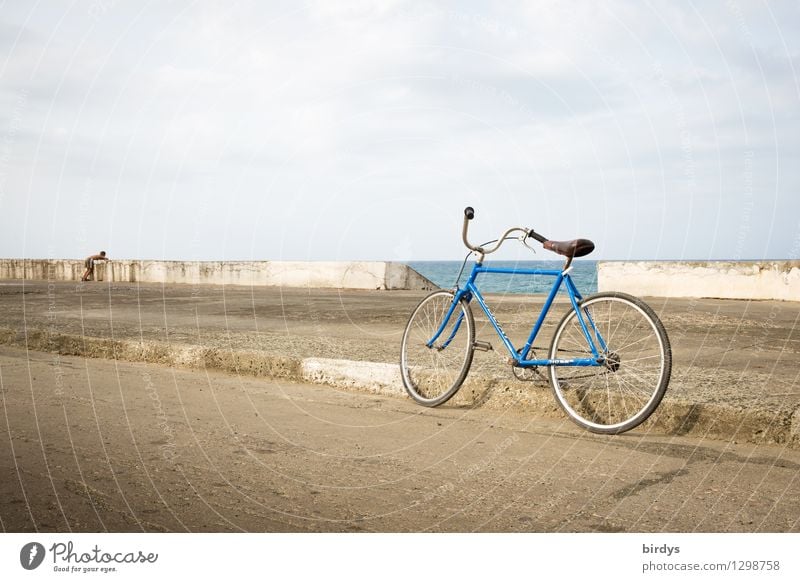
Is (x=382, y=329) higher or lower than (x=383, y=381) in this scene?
higher

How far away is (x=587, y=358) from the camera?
161 inches

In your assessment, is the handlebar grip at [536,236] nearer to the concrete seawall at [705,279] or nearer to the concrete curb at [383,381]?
the concrete curb at [383,381]

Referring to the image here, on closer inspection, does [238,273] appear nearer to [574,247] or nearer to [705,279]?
[705,279]

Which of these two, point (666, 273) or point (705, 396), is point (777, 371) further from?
point (666, 273)

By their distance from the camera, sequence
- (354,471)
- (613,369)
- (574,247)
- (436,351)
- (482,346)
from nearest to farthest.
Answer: (354,471) < (613,369) < (574,247) < (482,346) < (436,351)

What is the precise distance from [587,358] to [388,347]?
8.63 feet

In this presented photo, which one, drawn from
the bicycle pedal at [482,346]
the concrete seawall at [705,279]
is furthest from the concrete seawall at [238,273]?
the bicycle pedal at [482,346]

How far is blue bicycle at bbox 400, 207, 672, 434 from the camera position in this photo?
12.8ft

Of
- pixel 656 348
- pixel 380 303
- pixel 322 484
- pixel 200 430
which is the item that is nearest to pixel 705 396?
pixel 656 348

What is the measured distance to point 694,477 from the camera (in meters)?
3.13

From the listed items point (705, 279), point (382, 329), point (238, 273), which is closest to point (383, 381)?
point (382, 329)

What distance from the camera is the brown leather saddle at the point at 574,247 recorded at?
4035 mm

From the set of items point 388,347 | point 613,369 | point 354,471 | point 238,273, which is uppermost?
point 238,273

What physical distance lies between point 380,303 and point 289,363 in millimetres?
6364
